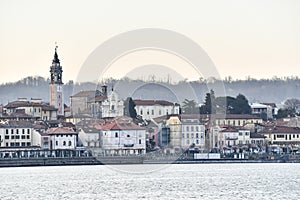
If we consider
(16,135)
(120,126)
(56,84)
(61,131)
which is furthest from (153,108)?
(16,135)

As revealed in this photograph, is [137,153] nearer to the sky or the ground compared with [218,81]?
nearer to the ground

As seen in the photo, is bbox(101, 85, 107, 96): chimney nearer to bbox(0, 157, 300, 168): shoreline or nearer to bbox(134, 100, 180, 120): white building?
bbox(134, 100, 180, 120): white building

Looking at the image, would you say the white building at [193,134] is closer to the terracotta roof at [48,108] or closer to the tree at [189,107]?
the tree at [189,107]

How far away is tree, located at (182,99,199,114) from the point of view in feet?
369

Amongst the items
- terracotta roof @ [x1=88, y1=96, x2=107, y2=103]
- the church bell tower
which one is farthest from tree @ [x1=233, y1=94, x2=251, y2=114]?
the church bell tower

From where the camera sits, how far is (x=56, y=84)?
10894cm

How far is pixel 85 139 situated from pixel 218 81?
67330 millimetres

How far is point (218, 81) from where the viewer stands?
157 m

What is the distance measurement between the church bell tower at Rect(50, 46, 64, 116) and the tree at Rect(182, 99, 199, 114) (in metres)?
12.0

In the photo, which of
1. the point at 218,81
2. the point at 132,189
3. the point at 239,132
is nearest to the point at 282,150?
the point at 239,132

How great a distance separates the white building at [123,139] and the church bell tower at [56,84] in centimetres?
1713

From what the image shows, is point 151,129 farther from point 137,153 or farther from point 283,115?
point 283,115

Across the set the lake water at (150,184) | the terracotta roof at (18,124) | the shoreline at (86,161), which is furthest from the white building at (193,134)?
the lake water at (150,184)

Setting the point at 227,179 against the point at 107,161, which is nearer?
the point at 227,179
